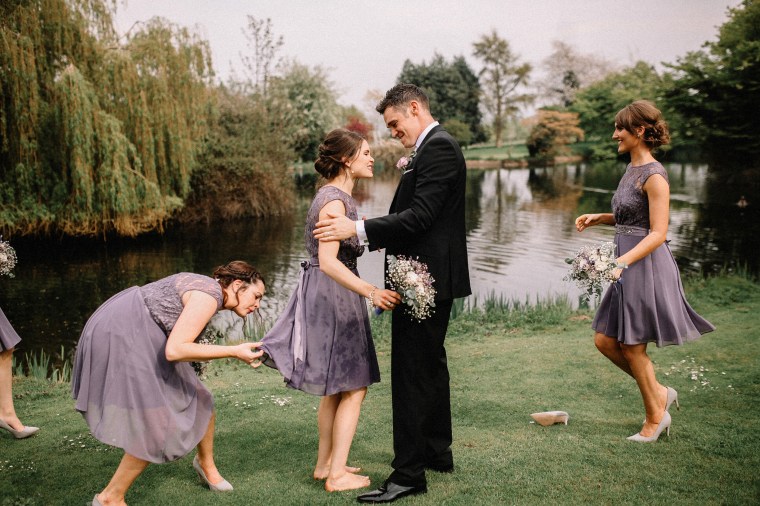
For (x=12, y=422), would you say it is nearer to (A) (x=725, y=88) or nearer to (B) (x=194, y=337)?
(B) (x=194, y=337)

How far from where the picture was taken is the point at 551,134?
64.9 meters

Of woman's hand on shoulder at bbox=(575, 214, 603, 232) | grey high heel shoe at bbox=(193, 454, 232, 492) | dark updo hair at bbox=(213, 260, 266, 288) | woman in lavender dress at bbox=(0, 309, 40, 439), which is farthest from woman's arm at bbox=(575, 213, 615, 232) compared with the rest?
woman in lavender dress at bbox=(0, 309, 40, 439)

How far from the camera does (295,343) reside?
3883 millimetres

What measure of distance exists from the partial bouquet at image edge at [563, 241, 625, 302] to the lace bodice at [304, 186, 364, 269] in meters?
1.55

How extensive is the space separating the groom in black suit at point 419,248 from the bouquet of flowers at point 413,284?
127 millimetres

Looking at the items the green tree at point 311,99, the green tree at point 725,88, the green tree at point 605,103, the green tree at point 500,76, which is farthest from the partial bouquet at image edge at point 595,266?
the green tree at point 500,76

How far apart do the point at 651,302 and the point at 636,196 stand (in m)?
0.76

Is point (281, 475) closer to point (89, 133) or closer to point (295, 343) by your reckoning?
point (295, 343)

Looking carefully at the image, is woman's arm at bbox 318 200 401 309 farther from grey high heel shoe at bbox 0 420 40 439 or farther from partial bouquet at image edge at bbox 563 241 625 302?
grey high heel shoe at bbox 0 420 40 439

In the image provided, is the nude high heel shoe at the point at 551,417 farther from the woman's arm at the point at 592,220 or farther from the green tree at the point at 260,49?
the green tree at the point at 260,49

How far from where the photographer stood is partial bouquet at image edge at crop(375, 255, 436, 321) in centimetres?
345

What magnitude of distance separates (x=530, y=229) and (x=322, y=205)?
67.8 feet

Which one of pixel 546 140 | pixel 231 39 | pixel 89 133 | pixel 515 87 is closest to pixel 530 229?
pixel 89 133

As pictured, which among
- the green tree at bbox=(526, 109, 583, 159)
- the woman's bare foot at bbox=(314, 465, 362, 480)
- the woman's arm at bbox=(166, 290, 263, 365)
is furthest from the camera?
the green tree at bbox=(526, 109, 583, 159)
